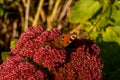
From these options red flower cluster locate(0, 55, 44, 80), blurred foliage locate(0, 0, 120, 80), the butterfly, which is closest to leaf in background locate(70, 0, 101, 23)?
blurred foliage locate(0, 0, 120, 80)

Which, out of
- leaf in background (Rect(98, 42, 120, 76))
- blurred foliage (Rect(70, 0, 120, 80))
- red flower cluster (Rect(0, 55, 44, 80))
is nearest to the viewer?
red flower cluster (Rect(0, 55, 44, 80))

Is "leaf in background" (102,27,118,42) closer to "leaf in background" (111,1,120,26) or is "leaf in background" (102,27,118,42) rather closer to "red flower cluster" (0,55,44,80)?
"leaf in background" (111,1,120,26)

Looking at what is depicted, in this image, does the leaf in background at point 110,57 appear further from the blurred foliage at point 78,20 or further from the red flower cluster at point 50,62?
the red flower cluster at point 50,62

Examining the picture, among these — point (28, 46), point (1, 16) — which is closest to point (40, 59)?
point (28, 46)

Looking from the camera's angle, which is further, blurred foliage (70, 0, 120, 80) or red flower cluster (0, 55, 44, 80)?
blurred foliage (70, 0, 120, 80)

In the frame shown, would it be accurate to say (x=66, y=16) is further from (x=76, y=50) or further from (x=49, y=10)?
(x=76, y=50)
